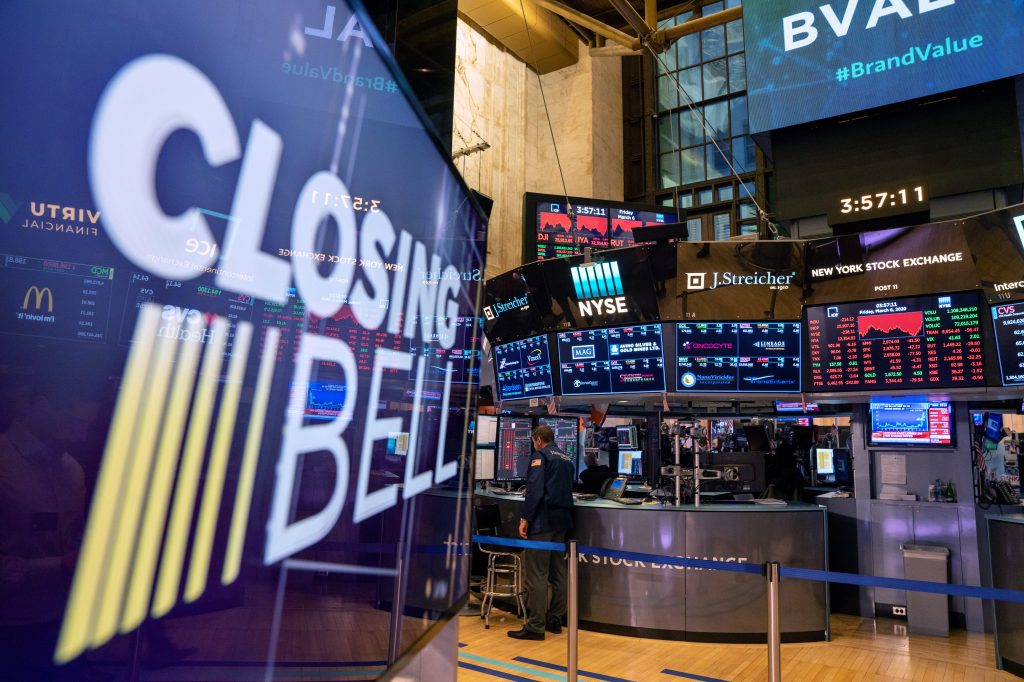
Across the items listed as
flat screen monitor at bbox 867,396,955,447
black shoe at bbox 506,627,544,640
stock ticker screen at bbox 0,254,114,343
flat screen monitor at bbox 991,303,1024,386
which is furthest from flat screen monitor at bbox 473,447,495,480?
stock ticker screen at bbox 0,254,114,343

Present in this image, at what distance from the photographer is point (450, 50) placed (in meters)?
3.32

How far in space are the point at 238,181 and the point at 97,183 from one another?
0.29 metres

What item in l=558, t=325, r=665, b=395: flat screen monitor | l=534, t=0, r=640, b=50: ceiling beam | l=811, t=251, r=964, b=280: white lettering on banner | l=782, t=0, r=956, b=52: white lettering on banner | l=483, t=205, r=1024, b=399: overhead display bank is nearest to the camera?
l=483, t=205, r=1024, b=399: overhead display bank

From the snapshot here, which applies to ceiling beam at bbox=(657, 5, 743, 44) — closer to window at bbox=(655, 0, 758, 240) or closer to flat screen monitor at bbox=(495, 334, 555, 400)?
window at bbox=(655, 0, 758, 240)

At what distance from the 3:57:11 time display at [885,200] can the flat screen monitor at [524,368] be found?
2.99 metres

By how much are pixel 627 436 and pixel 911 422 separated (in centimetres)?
538

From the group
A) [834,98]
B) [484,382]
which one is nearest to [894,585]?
[834,98]

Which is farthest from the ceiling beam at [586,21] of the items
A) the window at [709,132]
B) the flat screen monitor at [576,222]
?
the window at [709,132]

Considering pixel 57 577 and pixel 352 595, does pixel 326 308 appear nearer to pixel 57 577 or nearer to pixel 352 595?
pixel 57 577

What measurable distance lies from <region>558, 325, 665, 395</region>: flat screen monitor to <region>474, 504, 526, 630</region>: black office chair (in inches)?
54.9

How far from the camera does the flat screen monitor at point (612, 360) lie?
6.18m

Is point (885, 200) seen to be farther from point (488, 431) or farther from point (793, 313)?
point (488, 431)

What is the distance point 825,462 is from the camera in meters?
9.82

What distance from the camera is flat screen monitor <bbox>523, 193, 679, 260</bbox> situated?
8.53 metres
